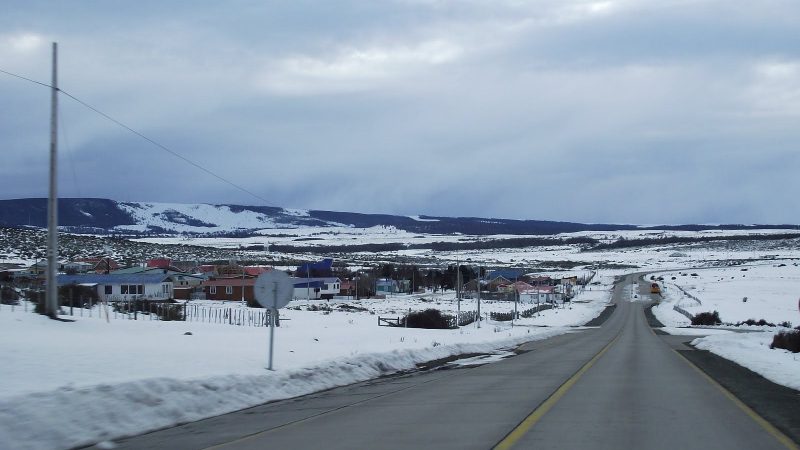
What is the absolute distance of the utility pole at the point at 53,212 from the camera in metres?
19.2

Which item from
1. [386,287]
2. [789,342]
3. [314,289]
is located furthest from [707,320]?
[386,287]

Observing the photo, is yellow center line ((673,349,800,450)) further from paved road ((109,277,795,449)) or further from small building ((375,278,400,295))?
small building ((375,278,400,295))

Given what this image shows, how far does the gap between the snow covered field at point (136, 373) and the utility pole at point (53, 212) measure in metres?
0.63

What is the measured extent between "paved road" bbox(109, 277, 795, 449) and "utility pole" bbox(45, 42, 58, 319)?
7.85 metres

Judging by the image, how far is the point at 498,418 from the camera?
39.2ft

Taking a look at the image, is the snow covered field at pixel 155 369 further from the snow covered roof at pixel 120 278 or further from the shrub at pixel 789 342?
Answer: the snow covered roof at pixel 120 278

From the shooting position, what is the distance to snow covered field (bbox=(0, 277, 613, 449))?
1053 centimetres

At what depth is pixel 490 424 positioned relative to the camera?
11.3m

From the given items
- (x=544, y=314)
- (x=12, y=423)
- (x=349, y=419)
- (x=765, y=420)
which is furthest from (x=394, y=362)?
(x=544, y=314)

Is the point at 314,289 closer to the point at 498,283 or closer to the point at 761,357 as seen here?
the point at 498,283

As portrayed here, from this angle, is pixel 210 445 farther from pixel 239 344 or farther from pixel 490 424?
pixel 239 344

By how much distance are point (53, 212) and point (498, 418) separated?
12773 mm

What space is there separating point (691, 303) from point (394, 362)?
85156 mm

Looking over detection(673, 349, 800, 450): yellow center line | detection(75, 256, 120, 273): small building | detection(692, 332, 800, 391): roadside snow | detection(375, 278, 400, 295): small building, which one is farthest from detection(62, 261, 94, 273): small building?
detection(673, 349, 800, 450): yellow center line
